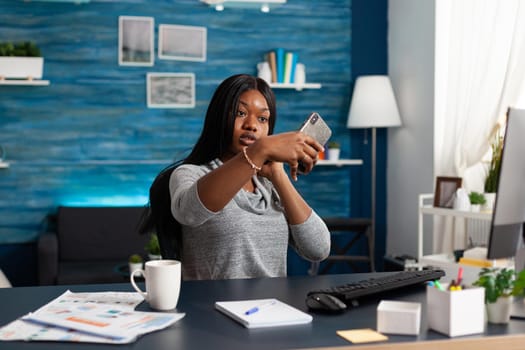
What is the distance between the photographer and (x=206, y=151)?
6.56 ft

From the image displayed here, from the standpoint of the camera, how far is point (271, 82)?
510cm

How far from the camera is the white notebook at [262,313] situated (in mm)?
1281

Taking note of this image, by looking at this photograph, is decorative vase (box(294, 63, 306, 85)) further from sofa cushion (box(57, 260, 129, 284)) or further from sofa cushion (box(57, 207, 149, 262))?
sofa cushion (box(57, 260, 129, 284))

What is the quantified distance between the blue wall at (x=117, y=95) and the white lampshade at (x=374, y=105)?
1.33 ft

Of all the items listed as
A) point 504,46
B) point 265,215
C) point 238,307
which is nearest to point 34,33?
point 504,46

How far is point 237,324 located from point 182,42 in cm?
401

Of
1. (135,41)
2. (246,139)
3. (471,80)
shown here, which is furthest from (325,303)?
(135,41)

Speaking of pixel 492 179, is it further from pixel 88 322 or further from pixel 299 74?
pixel 88 322

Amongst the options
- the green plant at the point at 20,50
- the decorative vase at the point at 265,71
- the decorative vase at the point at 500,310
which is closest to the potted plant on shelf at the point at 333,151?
the decorative vase at the point at 265,71

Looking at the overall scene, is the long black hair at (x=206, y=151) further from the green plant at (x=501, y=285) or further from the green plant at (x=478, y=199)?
the green plant at (x=478, y=199)

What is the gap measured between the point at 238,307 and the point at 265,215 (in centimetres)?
59

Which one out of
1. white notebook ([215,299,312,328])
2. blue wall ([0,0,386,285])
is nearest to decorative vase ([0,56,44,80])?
blue wall ([0,0,386,285])

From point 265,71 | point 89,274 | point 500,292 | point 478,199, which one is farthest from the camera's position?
point 265,71

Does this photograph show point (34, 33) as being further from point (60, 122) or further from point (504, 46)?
point (504, 46)
